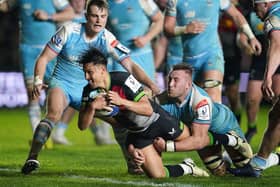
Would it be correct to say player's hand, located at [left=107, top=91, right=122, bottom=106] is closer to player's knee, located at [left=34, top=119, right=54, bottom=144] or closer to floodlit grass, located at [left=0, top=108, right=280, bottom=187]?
floodlit grass, located at [left=0, top=108, right=280, bottom=187]

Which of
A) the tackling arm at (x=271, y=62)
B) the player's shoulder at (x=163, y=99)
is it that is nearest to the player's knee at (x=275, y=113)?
the tackling arm at (x=271, y=62)

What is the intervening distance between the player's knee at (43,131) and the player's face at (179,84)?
4.20 ft

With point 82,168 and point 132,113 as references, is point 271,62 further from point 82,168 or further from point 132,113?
point 82,168

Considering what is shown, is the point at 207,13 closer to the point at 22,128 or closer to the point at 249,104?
the point at 249,104

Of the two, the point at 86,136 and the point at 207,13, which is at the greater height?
the point at 207,13

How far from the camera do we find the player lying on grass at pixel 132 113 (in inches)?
394

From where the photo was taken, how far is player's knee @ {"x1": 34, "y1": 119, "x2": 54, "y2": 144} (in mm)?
11078

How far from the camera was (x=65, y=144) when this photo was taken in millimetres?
15305

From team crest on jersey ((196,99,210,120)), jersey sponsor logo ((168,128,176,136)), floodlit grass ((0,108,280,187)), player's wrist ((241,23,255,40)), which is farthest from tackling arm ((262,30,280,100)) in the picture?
player's wrist ((241,23,255,40))

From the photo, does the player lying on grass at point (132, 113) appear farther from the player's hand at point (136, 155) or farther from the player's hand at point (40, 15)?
the player's hand at point (40, 15)

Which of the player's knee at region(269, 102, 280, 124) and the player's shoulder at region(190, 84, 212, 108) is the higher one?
the player's shoulder at region(190, 84, 212, 108)

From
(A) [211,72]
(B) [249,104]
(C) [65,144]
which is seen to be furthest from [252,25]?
(C) [65,144]

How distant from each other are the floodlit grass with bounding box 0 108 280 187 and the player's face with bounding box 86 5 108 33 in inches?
55.4

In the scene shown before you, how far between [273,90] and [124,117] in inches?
56.8
